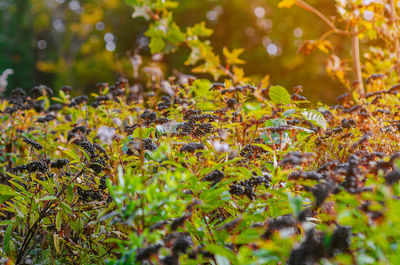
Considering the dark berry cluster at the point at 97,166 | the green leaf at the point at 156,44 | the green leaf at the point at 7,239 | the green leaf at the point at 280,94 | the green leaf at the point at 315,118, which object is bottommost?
the green leaf at the point at 7,239

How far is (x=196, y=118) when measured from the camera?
1.74 m

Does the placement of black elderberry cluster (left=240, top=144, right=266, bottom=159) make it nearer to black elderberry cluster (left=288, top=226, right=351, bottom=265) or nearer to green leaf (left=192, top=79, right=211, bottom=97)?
black elderberry cluster (left=288, top=226, right=351, bottom=265)

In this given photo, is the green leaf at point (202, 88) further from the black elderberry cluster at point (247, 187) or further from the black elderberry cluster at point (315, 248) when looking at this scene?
the black elderberry cluster at point (315, 248)

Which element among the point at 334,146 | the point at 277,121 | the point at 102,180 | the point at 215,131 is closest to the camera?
the point at 277,121

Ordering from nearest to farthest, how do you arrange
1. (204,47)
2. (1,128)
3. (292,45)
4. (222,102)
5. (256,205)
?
(256,205) < (222,102) < (1,128) < (204,47) < (292,45)

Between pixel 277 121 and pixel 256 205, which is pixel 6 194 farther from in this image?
pixel 277 121

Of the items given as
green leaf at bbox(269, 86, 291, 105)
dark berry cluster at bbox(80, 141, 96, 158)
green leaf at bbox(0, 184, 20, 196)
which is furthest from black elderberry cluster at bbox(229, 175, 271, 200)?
green leaf at bbox(0, 184, 20, 196)

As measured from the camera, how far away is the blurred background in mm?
14531

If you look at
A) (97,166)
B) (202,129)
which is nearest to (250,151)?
(202,129)

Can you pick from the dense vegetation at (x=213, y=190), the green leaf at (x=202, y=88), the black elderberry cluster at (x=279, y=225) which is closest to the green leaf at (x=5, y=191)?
the dense vegetation at (x=213, y=190)

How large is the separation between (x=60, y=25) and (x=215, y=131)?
29.7 meters

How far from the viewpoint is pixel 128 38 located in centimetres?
2184

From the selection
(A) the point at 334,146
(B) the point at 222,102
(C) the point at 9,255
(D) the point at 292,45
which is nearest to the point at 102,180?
(C) the point at 9,255

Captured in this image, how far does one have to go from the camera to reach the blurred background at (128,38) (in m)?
14.5
